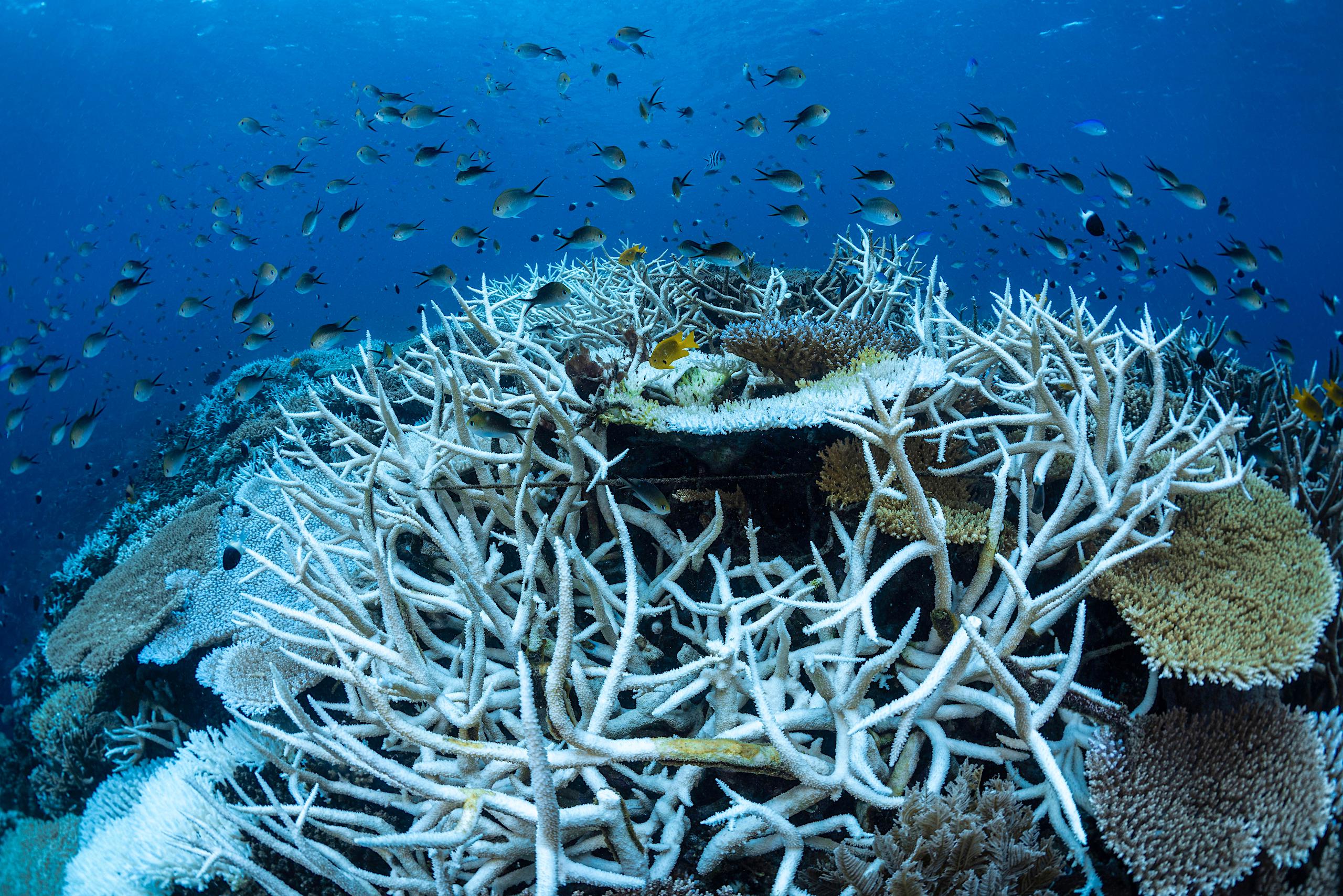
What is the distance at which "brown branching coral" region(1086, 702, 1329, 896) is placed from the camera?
1.75m

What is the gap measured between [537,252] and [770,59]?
4328cm

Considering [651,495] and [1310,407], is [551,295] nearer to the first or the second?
[651,495]

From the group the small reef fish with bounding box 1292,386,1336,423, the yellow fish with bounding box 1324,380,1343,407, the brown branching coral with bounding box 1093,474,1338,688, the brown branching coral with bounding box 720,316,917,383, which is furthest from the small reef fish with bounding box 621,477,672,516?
the yellow fish with bounding box 1324,380,1343,407

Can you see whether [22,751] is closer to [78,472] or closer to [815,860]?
[815,860]

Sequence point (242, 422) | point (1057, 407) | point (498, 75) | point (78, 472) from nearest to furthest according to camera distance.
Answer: point (1057, 407) → point (242, 422) → point (78, 472) → point (498, 75)

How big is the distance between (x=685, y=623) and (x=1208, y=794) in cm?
201

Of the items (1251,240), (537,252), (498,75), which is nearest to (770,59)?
(498,75)

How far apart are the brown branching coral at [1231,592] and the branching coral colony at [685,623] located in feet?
0.41

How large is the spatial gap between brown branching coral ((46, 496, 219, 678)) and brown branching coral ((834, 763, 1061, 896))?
493cm

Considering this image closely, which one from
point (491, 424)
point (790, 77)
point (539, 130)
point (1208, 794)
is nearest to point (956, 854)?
point (1208, 794)

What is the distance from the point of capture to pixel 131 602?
460 centimetres

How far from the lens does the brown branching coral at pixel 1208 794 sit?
1.75m

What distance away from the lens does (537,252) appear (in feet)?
276

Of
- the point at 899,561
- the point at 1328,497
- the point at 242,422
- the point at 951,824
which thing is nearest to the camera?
the point at 951,824
